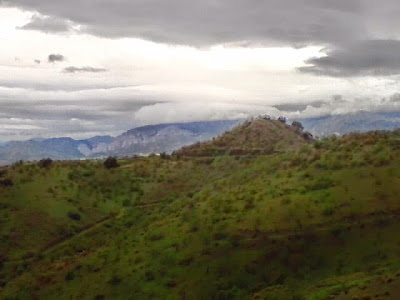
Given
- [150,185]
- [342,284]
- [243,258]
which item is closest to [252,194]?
[243,258]

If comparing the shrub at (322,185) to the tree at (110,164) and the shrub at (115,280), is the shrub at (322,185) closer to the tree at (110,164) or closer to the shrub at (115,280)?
the shrub at (115,280)

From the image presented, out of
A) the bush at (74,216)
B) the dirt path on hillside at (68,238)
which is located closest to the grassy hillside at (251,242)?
the dirt path on hillside at (68,238)

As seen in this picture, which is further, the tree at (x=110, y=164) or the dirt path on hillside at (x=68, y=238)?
the tree at (x=110, y=164)

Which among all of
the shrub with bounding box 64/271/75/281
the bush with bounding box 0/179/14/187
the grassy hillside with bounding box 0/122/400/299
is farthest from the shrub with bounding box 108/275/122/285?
the bush with bounding box 0/179/14/187

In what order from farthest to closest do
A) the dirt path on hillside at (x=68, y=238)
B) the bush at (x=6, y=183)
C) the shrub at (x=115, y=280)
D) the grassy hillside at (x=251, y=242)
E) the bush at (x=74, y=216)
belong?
the bush at (x=6, y=183) < the bush at (x=74, y=216) < the dirt path on hillside at (x=68, y=238) < the shrub at (x=115, y=280) < the grassy hillside at (x=251, y=242)

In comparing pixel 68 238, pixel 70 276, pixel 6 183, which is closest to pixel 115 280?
pixel 70 276

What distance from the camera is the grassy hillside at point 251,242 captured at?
6325 centimetres

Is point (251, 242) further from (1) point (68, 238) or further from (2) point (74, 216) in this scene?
(2) point (74, 216)

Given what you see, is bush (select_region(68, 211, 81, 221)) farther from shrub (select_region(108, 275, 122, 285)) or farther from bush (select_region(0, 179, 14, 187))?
shrub (select_region(108, 275, 122, 285))

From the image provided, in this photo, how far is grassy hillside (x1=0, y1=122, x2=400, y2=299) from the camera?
63250mm

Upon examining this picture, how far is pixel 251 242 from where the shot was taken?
72.6 meters

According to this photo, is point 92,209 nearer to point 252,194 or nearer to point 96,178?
point 96,178

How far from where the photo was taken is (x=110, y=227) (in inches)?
4924

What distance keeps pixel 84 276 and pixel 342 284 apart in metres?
44.5
